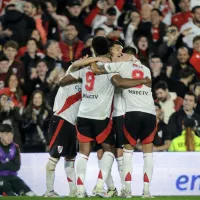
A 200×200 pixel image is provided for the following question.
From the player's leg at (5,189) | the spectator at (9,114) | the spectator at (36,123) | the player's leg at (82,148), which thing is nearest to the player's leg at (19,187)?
the player's leg at (5,189)

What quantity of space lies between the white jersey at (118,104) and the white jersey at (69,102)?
616mm

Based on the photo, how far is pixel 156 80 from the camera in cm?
2194

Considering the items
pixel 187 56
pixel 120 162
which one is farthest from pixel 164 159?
pixel 187 56

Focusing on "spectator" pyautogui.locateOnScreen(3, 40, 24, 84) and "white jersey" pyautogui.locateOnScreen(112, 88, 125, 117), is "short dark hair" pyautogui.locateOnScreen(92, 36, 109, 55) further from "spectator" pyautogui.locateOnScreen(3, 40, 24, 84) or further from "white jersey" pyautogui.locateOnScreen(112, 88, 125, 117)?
"spectator" pyautogui.locateOnScreen(3, 40, 24, 84)

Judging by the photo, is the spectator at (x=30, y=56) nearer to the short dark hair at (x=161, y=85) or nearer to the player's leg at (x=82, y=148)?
the short dark hair at (x=161, y=85)

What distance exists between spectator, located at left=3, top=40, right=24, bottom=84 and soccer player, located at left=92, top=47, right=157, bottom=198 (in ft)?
22.5

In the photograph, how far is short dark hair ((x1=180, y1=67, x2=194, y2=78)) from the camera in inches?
863

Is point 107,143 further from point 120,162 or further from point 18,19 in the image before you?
point 18,19

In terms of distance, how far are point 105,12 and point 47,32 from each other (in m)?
1.49

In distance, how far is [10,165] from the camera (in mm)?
18359

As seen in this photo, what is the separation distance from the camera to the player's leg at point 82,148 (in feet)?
51.0

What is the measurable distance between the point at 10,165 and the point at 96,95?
11.4 ft

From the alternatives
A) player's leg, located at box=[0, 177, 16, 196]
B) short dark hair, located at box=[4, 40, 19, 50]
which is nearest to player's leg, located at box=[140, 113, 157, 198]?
player's leg, located at box=[0, 177, 16, 196]

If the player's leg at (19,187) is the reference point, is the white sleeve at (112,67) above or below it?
above
